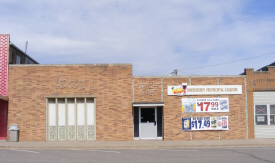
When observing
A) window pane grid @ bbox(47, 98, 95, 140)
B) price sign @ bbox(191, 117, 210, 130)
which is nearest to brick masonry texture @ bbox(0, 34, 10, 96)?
window pane grid @ bbox(47, 98, 95, 140)

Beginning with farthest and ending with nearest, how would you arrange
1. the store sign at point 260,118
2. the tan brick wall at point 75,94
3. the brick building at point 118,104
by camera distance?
the store sign at point 260,118 < the brick building at point 118,104 < the tan brick wall at point 75,94

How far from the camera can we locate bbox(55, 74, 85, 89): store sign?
18.4m

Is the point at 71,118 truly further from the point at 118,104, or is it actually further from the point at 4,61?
the point at 4,61

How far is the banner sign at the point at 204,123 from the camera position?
18.6 metres

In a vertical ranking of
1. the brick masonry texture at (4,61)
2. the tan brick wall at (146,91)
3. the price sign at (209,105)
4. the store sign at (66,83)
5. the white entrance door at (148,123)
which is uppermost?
the brick masonry texture at (4,61)

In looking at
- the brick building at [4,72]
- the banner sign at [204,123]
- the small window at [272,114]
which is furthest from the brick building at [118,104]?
the small window at [272,114]

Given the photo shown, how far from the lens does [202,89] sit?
18812mm

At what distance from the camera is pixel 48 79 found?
60.3 ft

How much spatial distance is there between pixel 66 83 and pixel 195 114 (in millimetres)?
8432

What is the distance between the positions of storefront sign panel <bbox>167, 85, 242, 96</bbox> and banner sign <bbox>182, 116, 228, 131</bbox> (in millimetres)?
1626

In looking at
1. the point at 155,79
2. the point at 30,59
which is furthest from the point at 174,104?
the point at 30,59

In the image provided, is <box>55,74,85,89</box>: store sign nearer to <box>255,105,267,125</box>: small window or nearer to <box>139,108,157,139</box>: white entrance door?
<box>139,108,157,139</box>: white entrance door

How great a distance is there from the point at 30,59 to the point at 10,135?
25.6 feet

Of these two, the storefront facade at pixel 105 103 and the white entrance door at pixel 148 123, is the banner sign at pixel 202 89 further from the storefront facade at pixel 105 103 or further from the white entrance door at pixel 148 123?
the white entrance door at pixel 148 123
